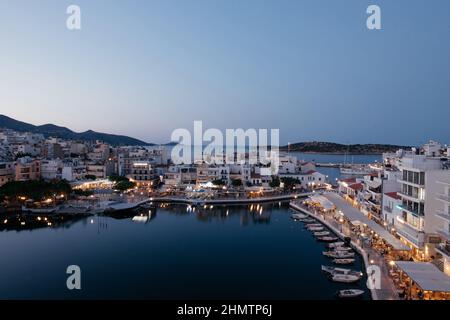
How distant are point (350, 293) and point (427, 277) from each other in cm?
224

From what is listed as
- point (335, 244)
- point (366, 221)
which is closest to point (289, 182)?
point (366, 221)

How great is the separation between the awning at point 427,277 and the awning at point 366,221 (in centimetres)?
256

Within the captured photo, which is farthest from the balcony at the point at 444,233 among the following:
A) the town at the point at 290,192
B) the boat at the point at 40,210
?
the boat at the point at 40,210

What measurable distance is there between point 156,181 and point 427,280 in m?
29.5

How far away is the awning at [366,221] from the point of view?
1192cm

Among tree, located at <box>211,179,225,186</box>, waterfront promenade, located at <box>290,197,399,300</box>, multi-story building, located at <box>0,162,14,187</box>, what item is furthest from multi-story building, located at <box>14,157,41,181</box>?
waterfront promenade, located at <box>290,197,399,300</box>

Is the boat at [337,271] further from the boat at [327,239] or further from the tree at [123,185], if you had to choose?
the tree at [123,185]

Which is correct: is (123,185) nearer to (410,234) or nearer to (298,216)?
(298,216)

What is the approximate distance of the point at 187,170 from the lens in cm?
3294

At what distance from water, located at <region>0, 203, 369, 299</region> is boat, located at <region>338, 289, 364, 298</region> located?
0.73ft

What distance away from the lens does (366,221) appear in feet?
50.8

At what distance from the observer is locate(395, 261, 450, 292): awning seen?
25.7 ft

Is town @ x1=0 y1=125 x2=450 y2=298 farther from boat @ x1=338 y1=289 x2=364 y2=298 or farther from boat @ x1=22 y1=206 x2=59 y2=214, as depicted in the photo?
boat @ x1=338 y1=289 x2=364 y2=298

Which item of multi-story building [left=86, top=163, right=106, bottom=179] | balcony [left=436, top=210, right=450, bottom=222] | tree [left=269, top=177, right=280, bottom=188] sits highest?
multi-story building [left=86, top=163, right=106, bottom=179]
